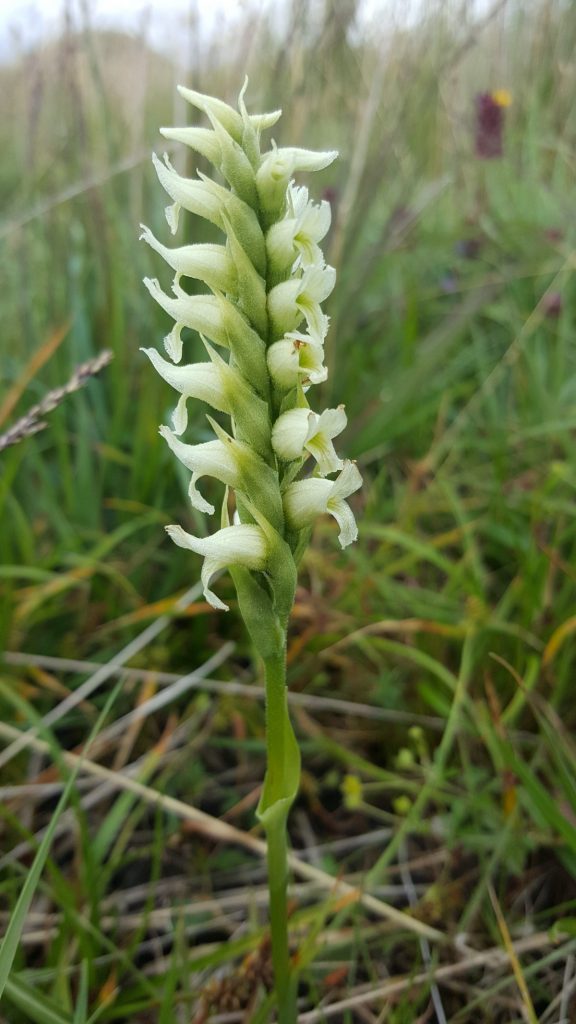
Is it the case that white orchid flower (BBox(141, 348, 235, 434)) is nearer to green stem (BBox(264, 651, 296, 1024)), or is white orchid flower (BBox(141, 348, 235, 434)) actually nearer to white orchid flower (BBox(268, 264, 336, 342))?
white orchid flower (BBox(268, 264, 336, 342))

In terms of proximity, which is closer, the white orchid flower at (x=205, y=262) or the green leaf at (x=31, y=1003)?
the white orchid flower at (x=205, y=262)

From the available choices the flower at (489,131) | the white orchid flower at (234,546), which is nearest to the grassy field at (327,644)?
the flower at (489,131)

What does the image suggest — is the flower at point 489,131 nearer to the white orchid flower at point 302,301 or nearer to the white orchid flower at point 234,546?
the white orchid flower at point 302,301

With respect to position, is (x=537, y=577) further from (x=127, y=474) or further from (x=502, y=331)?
(x=502, y=331)

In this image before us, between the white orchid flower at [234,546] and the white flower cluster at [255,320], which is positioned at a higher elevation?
the white flower cluster at [255,320]

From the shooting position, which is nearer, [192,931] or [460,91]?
[192,931]

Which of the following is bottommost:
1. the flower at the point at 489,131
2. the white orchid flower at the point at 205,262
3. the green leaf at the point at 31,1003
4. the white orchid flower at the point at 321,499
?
the green leaf at the point at 31,1003

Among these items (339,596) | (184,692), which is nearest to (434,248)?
(339,596)

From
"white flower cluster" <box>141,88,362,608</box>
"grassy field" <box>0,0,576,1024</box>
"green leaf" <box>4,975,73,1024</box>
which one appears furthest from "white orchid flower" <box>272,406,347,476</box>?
"green leaf" <box>4,975,73,1024</box>
